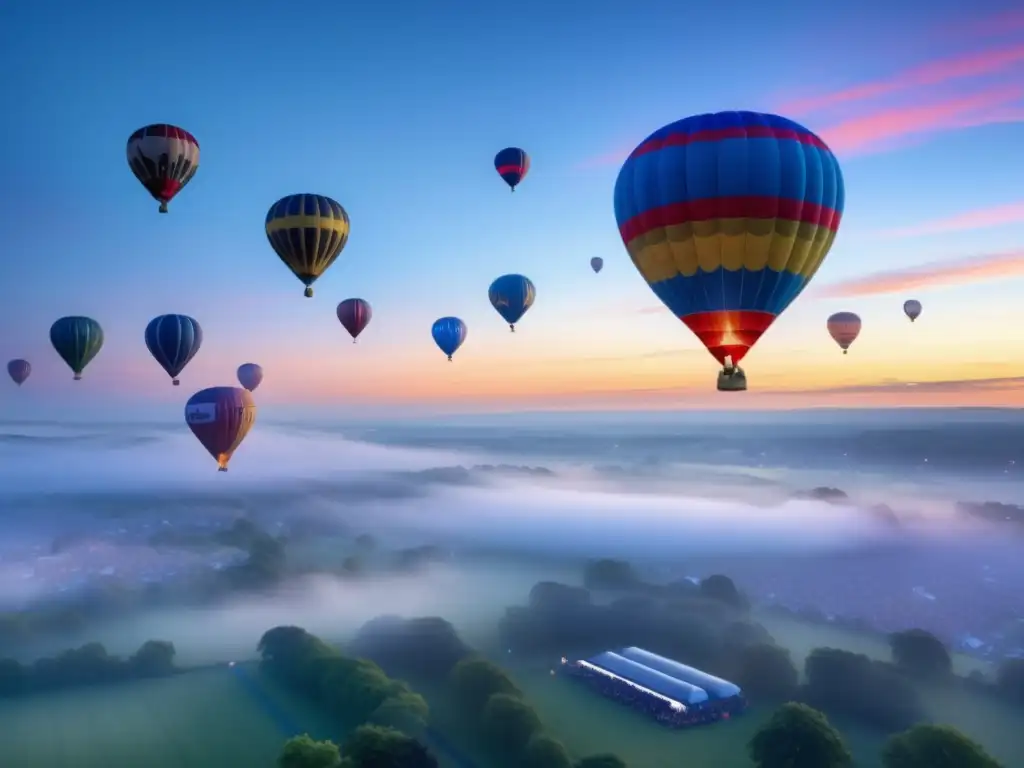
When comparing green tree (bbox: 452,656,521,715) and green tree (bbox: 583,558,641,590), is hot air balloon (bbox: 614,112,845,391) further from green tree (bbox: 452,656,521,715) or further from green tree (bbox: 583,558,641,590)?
green tree (bbox: 583,558,641,590)

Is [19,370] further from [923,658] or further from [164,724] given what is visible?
[923,658]

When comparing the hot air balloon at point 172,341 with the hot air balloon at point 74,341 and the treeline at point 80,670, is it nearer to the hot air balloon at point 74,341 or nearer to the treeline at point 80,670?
the hot air balloon at point 74,341

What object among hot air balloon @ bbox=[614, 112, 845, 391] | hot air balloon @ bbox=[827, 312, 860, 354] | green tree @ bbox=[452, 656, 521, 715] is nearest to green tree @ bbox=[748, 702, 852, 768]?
green tree @ bbox=[452, 656, 521, 715]

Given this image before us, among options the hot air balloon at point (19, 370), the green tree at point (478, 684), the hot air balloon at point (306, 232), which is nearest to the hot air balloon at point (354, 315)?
the hot air balloon at point (306, 232)

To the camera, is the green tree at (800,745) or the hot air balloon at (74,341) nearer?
the green tree at (800,745)

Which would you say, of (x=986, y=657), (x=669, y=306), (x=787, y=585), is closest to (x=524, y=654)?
(x=669, y=306)

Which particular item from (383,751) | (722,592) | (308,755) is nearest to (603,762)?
(383,751)
